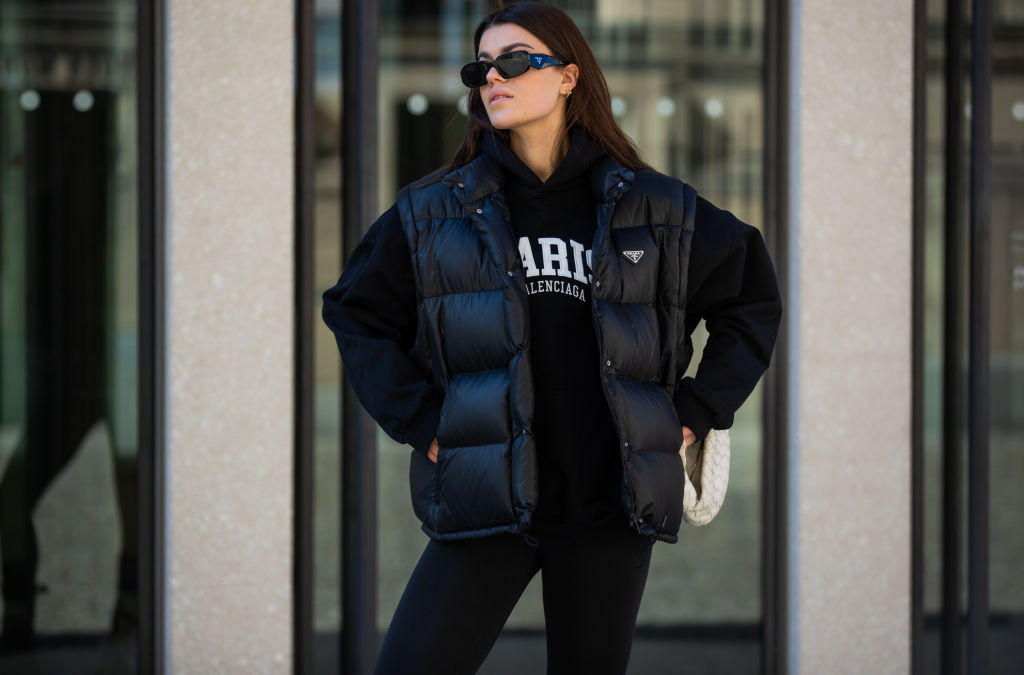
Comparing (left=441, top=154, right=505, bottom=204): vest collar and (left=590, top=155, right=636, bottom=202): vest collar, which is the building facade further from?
(left=590, top=155, right=636, bottom=202): vest collar

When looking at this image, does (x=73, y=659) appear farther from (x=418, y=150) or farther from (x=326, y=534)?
(x=418, y=150)

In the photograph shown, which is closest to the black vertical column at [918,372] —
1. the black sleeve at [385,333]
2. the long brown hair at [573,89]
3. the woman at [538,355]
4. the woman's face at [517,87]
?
the woman at [538,355]

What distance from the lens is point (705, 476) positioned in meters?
2.49

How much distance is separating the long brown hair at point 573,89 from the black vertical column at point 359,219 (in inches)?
67.2

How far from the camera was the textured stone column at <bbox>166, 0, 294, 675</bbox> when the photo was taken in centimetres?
401

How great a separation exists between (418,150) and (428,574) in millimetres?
2411

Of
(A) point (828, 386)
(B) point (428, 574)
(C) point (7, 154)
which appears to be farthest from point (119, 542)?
(A) point (828, 386)

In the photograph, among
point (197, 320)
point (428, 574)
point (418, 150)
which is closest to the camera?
point (428, 574)

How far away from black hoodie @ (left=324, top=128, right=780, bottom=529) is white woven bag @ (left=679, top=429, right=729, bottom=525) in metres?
0.06

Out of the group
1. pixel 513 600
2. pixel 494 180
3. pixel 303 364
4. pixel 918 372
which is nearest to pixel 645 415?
pixel 513 600

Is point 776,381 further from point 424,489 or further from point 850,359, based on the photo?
point 424,489

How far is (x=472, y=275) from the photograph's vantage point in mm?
2260

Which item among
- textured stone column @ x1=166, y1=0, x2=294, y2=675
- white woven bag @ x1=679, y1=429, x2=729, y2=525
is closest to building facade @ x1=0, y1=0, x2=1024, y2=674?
textured stone column @ x1=166, y1=0, x2=294, y2=675

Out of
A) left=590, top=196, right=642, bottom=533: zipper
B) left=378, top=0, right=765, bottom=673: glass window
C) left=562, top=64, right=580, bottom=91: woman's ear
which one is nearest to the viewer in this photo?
left=590, top=196, right=642, bottom=533: zipper
